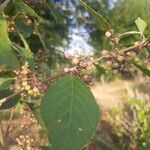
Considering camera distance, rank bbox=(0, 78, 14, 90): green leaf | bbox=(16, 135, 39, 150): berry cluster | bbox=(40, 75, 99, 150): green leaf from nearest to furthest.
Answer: bbox=(40, 75, 99, 150): green leaf < bbox=(0, 78, 14, 90): green leaf < bbox=(16, 135, 39, 150): berry cluster

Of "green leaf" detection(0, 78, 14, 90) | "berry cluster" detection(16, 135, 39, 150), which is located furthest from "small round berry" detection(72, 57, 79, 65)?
"berry cluster" detection(16, 135, 39, 150)

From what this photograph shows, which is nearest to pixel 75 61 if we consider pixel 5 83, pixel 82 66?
pixel 82 66

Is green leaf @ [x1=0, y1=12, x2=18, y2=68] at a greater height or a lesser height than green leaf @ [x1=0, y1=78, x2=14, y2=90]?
greater

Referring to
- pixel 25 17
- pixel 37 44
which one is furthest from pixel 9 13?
pixel 37 44

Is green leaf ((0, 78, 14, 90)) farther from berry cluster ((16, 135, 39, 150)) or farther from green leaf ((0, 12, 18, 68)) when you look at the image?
berry cluster ((16, 135, 39, 150))

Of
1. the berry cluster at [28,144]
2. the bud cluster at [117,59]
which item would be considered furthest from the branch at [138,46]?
the berry cluster at [28,144]

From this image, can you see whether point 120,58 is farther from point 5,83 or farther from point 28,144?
point 28,144
